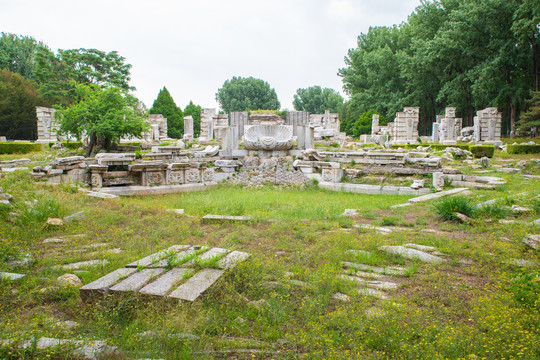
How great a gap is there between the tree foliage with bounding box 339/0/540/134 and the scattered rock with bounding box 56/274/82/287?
90.9ft

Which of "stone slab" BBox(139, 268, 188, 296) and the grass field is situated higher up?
"stone slab" BBox(139, 268, 188, 296)

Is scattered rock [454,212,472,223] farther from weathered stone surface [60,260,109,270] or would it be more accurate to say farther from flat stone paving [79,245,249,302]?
weathered stone surface [60,260,109,270]

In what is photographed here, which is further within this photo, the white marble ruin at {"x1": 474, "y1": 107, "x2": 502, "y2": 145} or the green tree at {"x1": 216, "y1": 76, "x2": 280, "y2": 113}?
the green tree at {"x1": 216, "y1": 76, "x2": 280, "y2": 113}

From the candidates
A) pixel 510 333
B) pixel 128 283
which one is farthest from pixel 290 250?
pixel 510 333

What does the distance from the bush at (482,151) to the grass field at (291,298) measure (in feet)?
39.6

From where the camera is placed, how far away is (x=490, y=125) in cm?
2250

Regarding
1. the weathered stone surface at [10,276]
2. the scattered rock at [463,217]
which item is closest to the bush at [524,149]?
the scattered rock at [463,217]

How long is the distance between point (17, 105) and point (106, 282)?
38.1 meters

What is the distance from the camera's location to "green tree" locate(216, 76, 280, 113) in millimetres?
60156

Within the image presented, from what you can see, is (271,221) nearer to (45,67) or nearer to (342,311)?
(342,311)

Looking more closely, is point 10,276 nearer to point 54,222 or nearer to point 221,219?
point 54,222

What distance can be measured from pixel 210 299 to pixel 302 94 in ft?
→ 219

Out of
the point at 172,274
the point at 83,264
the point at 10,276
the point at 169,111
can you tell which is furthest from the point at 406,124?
the point at 169,111

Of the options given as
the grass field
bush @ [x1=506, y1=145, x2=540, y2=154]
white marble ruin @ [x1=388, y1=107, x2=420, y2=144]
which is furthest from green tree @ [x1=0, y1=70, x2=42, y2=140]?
bush @ [x1=506, y1=145, x2=540, y2=154]
